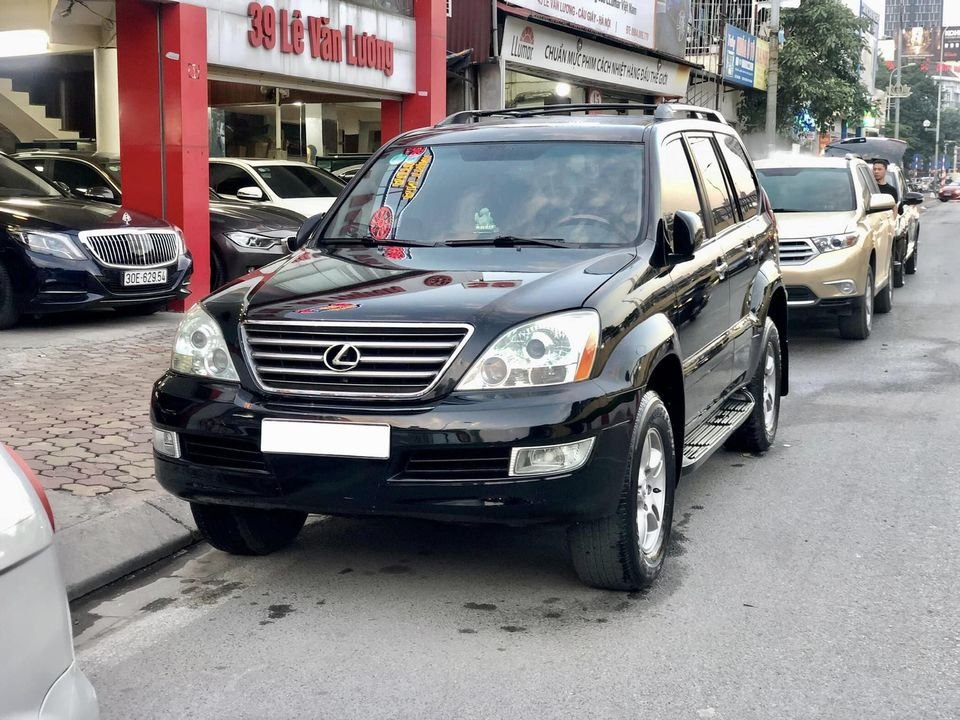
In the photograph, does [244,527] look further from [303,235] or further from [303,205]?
[303,205]

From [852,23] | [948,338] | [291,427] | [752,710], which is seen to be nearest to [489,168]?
[291,427]

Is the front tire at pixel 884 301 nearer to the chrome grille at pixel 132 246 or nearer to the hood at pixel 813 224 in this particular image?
the hood at pixel 813 224

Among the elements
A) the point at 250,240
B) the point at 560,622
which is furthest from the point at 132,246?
the point at 560,622

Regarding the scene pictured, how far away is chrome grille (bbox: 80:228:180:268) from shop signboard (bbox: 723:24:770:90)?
79.1 ft

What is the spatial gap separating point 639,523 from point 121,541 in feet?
6.90

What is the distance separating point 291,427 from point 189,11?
9.24m

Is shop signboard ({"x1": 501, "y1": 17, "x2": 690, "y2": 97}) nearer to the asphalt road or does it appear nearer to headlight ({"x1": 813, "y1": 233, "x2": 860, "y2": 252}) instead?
headlight ({"x1": 813, "y1": 233, "x2": 860, "y2": 252})

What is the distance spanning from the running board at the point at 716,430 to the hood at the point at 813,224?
16.3ft

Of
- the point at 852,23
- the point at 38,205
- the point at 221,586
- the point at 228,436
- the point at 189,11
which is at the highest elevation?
the point at 852,23

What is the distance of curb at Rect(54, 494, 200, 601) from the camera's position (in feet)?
15.6

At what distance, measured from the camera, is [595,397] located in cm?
416

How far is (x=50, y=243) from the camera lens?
10.4 meters

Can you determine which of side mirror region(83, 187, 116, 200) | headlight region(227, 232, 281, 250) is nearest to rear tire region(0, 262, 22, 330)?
side mirror region(83, 187, 116, 200)

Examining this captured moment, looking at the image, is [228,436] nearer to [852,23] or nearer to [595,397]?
[595,397]
